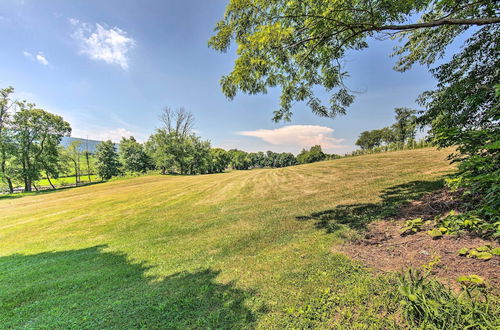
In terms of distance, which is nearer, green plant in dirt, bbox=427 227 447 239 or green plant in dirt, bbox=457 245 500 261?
green plant in dirt, bbox=457 245 500 261

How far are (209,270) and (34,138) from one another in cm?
3684

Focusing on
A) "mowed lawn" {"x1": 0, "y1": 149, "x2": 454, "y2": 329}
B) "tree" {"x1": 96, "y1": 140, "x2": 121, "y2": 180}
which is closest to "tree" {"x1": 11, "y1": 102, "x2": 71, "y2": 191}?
"tree" {"x1": 96, "y1": 140, "x2": 121, "y2": 180}

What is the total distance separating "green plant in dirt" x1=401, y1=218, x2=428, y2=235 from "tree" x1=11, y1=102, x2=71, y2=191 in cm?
Result: 3882

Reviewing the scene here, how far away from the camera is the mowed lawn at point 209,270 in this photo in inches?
94.0

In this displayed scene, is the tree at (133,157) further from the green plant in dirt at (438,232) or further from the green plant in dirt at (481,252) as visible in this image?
the green plant in dirt at (481,252)

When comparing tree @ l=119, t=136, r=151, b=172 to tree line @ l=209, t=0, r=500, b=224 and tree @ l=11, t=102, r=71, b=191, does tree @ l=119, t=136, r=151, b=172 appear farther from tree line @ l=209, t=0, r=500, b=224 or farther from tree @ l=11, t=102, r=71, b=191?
tree line @ l=209, t=0, r=500, b=224

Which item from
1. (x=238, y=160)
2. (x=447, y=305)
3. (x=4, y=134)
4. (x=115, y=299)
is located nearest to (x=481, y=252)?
(x=447, y=305)

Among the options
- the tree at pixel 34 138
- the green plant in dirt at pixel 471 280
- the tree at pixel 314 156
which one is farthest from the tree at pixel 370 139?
the tree at pixel 34 138

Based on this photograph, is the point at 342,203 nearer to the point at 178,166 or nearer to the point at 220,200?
the point at 220,200

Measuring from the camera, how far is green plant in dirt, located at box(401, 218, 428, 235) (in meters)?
3.56

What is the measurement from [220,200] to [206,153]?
123 ft

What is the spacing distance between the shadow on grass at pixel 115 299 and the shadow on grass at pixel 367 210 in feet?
10.6

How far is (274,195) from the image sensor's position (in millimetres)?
9539

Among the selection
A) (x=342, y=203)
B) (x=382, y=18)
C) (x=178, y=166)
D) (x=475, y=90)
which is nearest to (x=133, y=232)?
(x=342, y=203)
